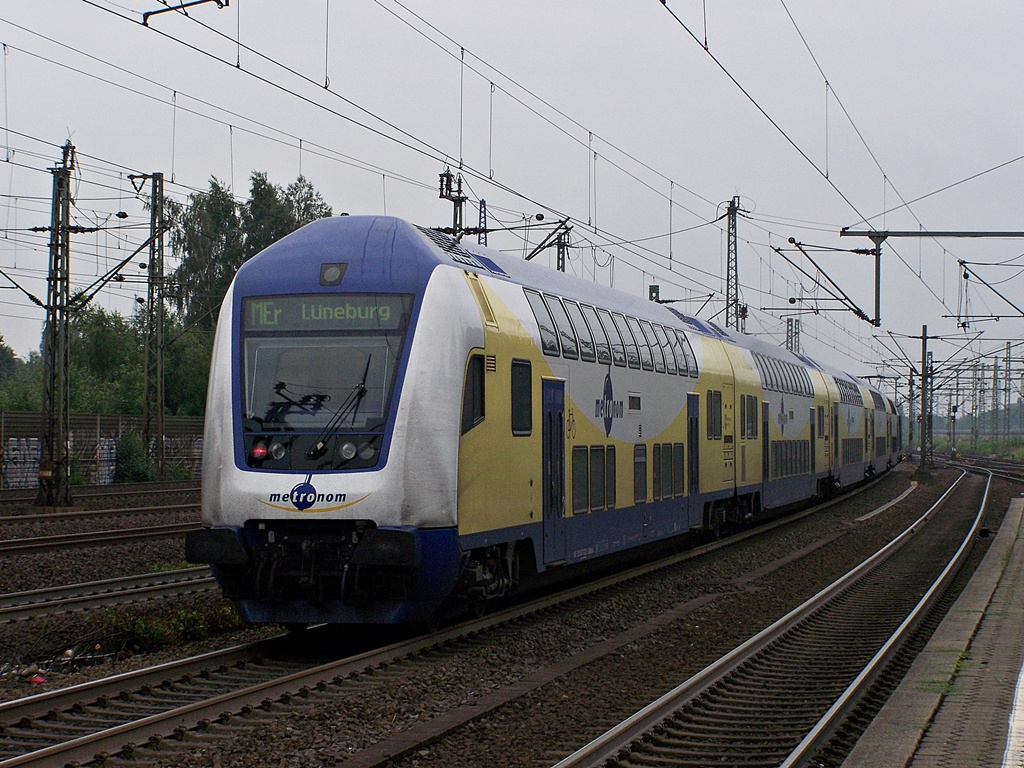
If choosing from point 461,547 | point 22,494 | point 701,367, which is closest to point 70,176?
point 22,494

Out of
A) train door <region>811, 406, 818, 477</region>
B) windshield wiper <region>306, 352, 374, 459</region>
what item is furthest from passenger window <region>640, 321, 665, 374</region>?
train door <region>811, 406, 818, 477</region>

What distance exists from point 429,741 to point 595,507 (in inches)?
274

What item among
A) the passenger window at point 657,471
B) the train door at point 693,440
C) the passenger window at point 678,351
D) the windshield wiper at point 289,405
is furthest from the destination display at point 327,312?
the train door at point 693,440

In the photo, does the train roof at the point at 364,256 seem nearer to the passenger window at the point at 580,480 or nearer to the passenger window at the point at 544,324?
the passenger window at the point at 544,324

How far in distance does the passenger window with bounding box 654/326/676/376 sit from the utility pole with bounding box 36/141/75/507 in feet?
50.0

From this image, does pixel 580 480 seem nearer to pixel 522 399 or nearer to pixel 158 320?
pixel 522 399

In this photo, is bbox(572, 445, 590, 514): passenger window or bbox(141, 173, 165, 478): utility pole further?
bbox(141, 173, 165, 478): utility pole

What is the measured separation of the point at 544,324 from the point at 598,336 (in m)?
1.78

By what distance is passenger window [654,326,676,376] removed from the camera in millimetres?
17094

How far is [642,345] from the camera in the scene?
16109 mm

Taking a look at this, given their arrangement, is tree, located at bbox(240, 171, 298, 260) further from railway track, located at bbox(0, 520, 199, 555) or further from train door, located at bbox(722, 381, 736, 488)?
train door, located at bbox(722, 381, 736, 488)

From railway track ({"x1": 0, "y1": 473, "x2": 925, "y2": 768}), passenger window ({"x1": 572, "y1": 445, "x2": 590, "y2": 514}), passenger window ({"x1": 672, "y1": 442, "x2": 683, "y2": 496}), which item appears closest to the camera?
railway track ({"x1": 0, "y1": 473, "x2": 925, "y2": 768})

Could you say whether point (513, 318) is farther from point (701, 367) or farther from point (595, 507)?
point (701, 367)

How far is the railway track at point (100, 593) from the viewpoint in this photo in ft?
39.1
